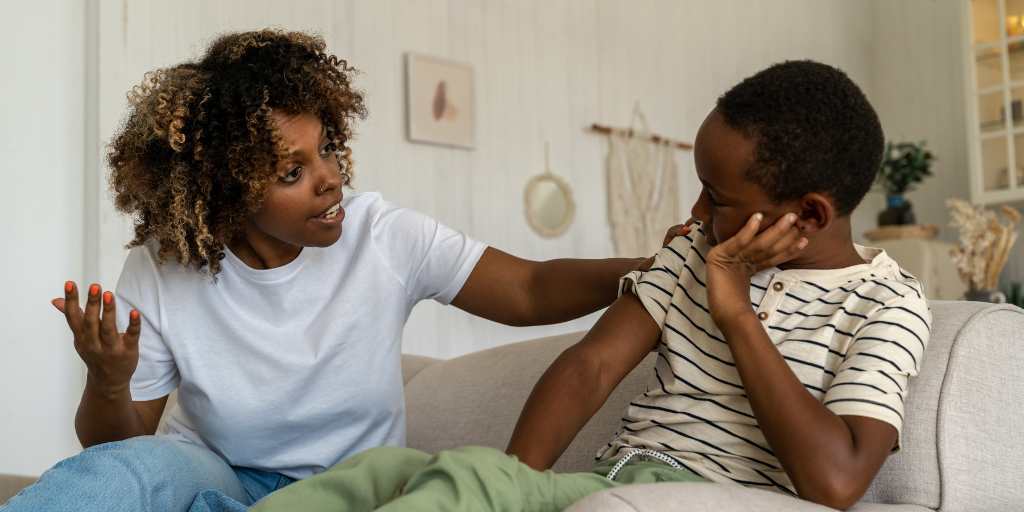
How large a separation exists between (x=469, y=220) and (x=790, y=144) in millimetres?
3244

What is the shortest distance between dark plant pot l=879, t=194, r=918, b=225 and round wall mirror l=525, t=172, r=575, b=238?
71.8 inches

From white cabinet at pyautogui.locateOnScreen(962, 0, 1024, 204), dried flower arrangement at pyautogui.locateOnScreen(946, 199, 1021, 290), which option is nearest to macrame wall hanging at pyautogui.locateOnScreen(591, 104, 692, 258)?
dried flower arrangement at pyautogui.locateOnScreen(946, 199, 1021, 290)

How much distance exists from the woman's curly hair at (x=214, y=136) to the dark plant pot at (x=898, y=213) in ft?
14.4

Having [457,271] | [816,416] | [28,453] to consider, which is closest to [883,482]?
[816,416]

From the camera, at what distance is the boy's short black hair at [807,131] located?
119 centimetres

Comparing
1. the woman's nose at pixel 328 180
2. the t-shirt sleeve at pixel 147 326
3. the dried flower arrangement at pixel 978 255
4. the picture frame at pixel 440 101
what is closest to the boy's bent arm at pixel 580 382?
the woman's nose at pixel 328 180

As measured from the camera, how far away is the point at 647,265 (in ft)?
4.92

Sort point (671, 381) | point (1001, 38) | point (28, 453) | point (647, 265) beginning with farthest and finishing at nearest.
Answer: point (1001, 38) < point (28, 453) < point (647, 265) < point (671, 381)

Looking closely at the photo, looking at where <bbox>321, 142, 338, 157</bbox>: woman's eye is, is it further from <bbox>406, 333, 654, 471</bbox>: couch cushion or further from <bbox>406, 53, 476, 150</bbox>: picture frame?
<bbox>406, 53, 476, 150</bbox>: picture frame

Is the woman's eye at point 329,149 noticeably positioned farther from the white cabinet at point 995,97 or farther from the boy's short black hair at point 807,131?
the white cabinet at point 995,97

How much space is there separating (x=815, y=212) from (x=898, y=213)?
449 centimetres

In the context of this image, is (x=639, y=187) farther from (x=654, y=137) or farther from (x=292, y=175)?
(x=292, y=175)

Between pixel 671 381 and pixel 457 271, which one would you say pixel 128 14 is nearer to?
pixel 457 271

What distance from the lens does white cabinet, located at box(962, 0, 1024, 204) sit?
5.10 metres
